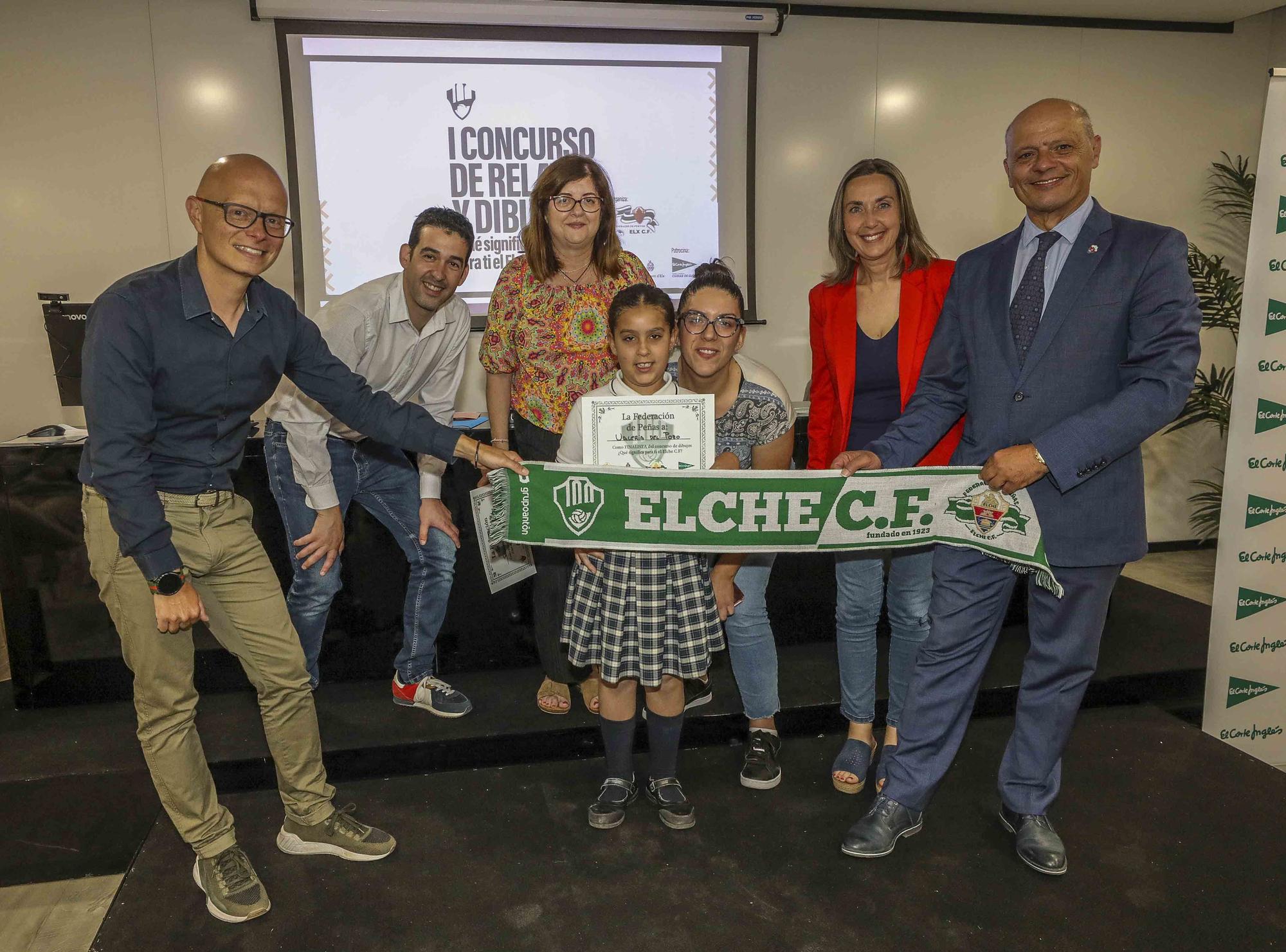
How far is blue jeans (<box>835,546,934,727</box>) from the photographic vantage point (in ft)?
8.22

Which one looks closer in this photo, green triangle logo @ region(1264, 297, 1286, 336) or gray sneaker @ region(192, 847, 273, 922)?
gray sneaker @ region(192, 847, 273, 922)

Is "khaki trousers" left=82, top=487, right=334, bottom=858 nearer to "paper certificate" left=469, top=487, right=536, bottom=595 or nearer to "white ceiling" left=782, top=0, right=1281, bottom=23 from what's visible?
"paper certificate" left=469, top=487, right=536, bottom=595

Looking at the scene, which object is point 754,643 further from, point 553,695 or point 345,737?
point 345,737

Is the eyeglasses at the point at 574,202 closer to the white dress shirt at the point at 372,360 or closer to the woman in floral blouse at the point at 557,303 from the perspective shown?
the woman in floral blouse at the point at 557,303

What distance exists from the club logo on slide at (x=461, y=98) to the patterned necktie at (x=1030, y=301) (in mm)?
3619

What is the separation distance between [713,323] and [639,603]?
0.77 meters

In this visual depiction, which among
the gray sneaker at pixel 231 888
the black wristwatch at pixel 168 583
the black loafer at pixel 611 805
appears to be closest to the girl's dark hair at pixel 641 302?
the black wristwatch at pixel 168 583

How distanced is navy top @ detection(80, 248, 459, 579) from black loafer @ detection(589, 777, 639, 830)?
51.5 inches

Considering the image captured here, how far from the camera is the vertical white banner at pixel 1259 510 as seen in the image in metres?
2.81

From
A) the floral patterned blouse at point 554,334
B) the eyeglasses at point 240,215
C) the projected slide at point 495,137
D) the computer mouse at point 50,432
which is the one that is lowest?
the computer mouse at point 50,432

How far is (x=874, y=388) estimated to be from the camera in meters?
2.44

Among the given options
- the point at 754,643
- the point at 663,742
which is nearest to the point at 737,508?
the point at 754,643

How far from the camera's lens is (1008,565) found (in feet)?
7.11

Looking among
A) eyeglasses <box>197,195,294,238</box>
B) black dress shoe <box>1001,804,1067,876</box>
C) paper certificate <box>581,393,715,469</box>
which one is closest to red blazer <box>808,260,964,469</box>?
paper certificate <box>581,393,715,469</box>
